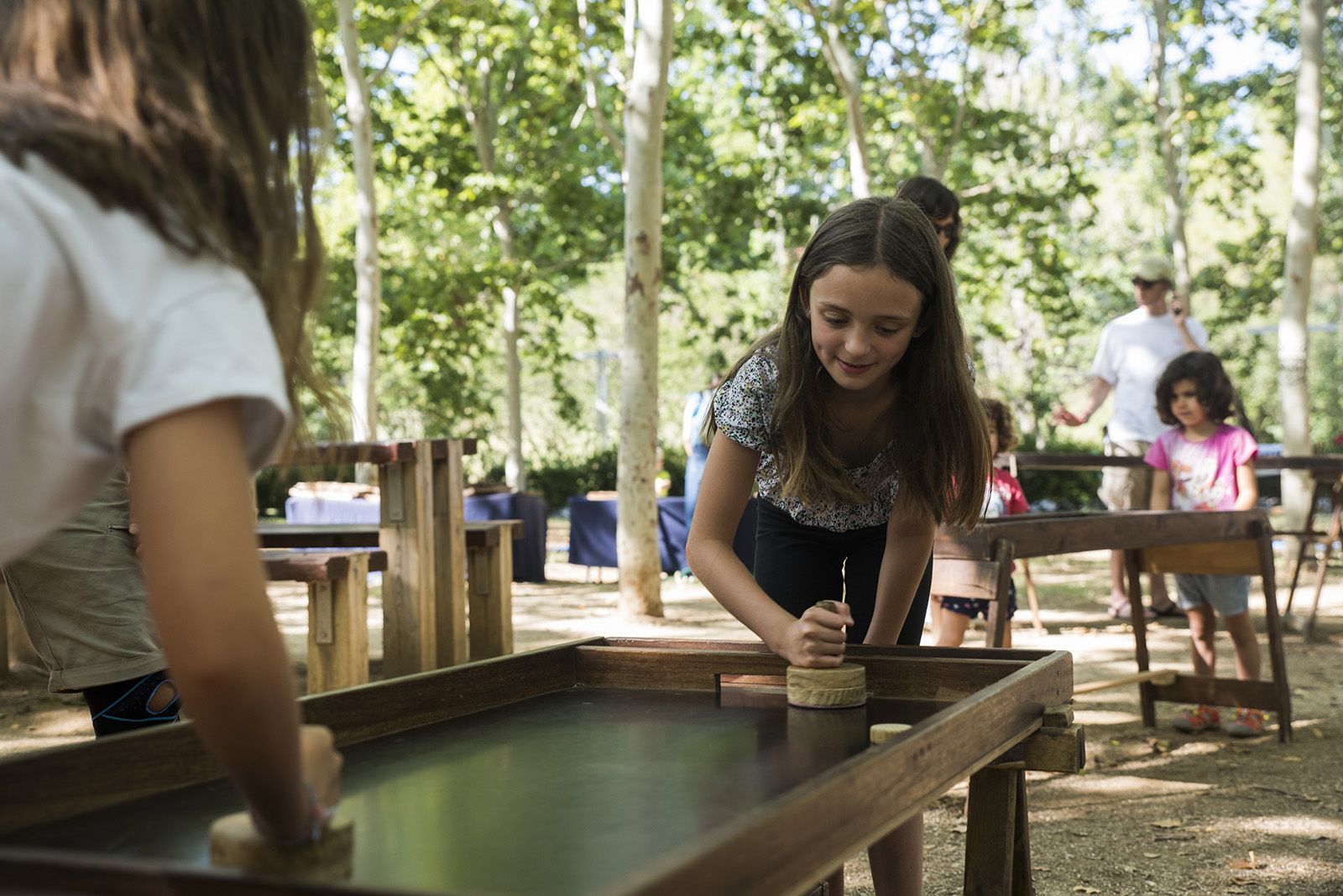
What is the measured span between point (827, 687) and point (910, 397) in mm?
709

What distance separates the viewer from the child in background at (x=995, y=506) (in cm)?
537

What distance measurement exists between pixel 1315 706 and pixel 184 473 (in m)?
6.08

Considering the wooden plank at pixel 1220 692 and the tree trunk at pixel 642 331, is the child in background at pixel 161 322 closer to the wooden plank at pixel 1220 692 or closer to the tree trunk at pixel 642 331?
the wooden plank at pixel 1220 692

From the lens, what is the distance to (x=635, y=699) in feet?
7.54

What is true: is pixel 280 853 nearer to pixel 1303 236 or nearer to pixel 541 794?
pixel 541 794

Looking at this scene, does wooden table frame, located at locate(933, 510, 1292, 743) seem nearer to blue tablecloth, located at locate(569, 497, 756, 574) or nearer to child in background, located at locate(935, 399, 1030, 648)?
child in background, located at locate(935, 399, 1030, 648)

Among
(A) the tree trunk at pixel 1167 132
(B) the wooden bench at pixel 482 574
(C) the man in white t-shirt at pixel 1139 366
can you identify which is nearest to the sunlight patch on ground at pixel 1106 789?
(B) the wooden bench at pixel 482 574

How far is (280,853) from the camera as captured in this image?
3.86ft

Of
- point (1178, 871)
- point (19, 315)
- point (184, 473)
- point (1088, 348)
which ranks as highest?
point (1088, 348)

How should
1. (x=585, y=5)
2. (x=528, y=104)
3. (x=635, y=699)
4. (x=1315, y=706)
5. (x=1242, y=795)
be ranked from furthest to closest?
(x=528, y=104) < (x=585, y=5) < (x=1315, y=706) < (x=1242, y=795) < (x=635, y=699)

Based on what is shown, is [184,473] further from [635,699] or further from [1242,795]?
[1242,795]

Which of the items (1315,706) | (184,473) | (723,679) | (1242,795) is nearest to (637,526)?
(1315,706)

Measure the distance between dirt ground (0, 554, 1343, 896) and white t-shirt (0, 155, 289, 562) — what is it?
9.42ft

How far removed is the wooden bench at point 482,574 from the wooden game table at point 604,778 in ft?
13.1
